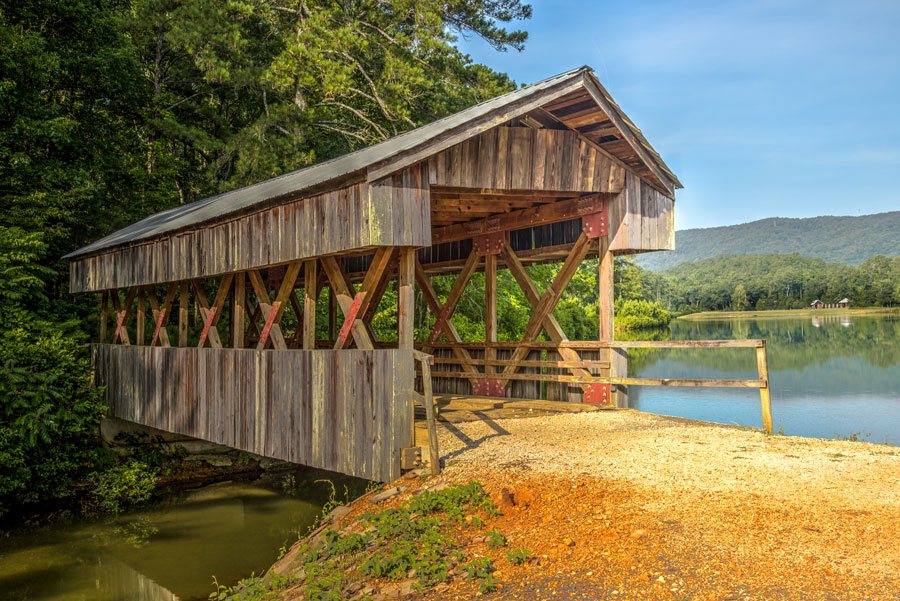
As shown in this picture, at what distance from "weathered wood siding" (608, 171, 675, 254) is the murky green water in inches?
229

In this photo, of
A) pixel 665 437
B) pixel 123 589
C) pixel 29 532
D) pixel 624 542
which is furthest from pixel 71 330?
pixel 624 542

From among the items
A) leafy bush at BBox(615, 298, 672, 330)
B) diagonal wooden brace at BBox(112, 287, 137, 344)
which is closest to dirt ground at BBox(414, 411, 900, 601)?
diagonal wooden brace at BBox(112, 287, 137, 344)

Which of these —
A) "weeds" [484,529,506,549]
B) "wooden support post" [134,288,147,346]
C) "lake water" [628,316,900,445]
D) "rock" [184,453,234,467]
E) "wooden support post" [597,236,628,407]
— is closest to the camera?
"weeds" [484,529,506,549]

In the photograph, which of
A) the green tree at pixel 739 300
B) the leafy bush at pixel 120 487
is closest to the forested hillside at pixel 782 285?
the green tree at pixel 739 300

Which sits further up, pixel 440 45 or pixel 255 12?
pixel 255 12

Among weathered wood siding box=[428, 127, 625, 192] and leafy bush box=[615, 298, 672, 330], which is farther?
leafy bush box=[615, 298, 672, 330]

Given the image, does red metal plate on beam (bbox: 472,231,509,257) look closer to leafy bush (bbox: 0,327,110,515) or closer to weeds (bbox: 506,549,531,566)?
weeds (bbox: 506,549,531,566)

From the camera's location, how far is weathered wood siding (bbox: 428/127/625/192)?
809 centimetres

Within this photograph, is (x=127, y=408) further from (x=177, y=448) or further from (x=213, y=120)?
(x=213, y=120)

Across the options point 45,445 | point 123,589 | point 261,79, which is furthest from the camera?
point 261,79

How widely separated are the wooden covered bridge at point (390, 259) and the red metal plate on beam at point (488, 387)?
0.10 feet

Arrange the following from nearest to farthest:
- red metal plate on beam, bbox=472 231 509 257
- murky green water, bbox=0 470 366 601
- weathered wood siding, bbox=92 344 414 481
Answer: weathered wood siding, bbox=92 344 414 481
murky green water, bbox=0 470 366 601
red metal plate on beam, bbox=472 231 509 257

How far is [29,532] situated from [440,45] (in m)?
15.3

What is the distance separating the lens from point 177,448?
14469 millimetres
